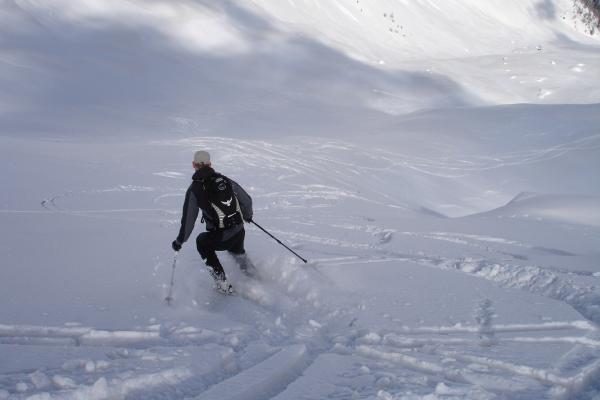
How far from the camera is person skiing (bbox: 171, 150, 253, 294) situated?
486 centimetres

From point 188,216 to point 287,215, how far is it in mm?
3386

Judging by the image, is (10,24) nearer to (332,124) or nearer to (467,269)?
(332,124)

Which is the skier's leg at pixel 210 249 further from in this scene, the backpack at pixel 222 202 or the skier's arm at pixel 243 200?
the skier's arm at pixel 243 200

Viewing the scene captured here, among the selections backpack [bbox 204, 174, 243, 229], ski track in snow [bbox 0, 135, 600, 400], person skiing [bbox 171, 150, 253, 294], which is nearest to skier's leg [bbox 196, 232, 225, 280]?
person skiing [bbox 171, 150, 253, 294]

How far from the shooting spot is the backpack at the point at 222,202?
489 cm

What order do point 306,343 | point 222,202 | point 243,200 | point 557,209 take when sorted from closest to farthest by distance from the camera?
point 306,343 < point 222,202 < point 243,200 < point 557,209

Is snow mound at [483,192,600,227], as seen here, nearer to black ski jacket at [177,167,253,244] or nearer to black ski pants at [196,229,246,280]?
black ski pants at [196,229,246,280]

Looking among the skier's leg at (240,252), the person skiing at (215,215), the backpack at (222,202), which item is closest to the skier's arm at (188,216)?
the person skiing at (215,215)

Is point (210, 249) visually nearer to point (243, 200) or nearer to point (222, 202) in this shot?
point (222, 202)

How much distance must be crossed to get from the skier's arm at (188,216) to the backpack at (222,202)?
0.47 feet

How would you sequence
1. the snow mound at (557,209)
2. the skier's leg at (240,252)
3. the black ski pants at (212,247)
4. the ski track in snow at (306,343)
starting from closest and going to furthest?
the ski track in snow at (306,343), the black ski pants at (212,247), the skier's leg at (240,252), the snow mound at (557,209)

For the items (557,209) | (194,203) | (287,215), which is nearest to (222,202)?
(194,203)

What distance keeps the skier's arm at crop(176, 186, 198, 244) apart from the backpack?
0.14 m

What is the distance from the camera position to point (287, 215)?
321 inches
